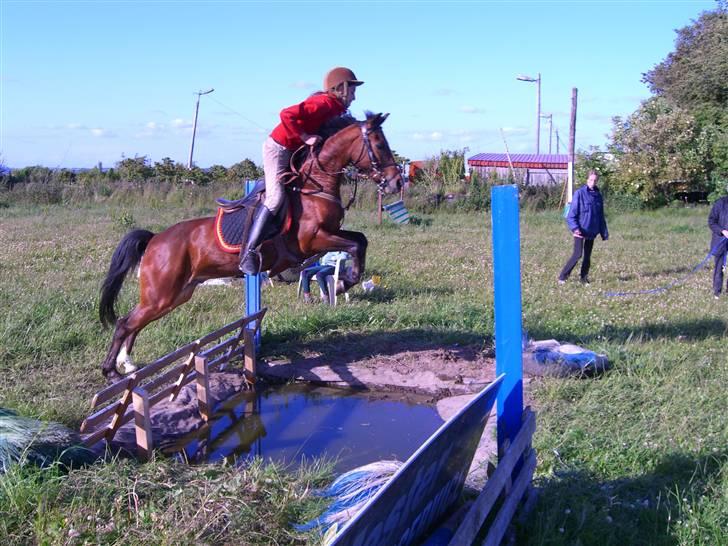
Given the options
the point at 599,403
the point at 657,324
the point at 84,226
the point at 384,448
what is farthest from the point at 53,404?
the point at 84,226

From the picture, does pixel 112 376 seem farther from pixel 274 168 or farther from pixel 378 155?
pixel 378 155

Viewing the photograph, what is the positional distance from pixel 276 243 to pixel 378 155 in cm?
133

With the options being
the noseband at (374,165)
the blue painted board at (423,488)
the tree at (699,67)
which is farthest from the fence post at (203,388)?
the tree at (699,67)

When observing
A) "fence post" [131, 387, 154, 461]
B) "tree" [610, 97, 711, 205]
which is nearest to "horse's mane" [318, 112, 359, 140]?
"fence post" [131, 387, 154, 461]

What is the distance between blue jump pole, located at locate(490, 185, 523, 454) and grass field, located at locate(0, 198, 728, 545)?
29.4 inches

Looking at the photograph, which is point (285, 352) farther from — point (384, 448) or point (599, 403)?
point (599, 403)

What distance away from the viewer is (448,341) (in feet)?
28.1

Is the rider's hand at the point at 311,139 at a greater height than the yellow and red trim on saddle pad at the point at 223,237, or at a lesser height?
greater

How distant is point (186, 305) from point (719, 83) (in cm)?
3261

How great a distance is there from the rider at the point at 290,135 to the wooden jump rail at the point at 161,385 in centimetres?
92

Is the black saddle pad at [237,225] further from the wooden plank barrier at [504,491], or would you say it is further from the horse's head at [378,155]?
the wooden plank barrier at [504,491]

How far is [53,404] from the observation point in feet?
19.5

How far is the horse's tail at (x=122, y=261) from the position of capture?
7.70 m

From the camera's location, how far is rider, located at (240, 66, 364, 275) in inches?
254
